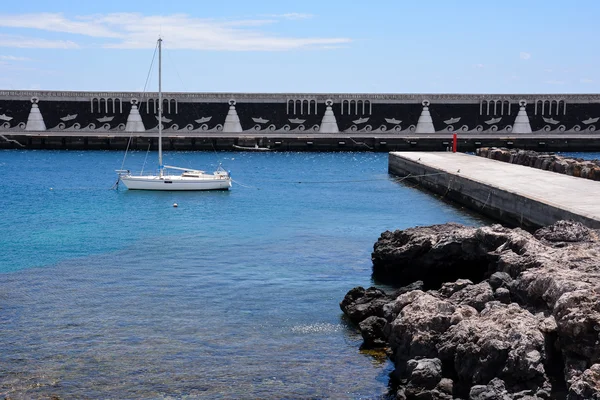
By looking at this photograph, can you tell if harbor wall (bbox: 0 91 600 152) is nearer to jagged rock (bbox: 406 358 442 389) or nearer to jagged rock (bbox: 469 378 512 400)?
jagged rock (bbox: 406 358 442 389)

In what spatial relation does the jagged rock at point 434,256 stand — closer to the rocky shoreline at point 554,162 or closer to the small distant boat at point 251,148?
the rocky shoreline at point 554,162

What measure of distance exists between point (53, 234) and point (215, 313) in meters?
12.6

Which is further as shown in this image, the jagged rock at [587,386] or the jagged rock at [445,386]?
the jagged rock at [445,386]

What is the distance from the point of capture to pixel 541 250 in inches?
625

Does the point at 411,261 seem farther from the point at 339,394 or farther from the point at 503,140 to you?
the point at 503,140

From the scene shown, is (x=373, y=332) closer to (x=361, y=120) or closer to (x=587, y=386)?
(x=587, y=386)

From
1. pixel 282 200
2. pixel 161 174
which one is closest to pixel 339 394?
pixel 282 200

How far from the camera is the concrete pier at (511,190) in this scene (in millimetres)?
24484

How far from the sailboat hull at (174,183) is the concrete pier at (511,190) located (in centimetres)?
1060

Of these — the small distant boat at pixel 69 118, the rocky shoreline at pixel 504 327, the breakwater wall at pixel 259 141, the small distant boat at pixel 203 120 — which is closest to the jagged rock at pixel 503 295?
the rocky shoreline at pixel 504 327

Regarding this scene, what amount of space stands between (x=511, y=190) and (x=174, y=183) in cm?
1747

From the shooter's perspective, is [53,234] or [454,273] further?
[53,234]

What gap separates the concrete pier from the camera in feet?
80.3

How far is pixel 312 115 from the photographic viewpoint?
77375 mm
